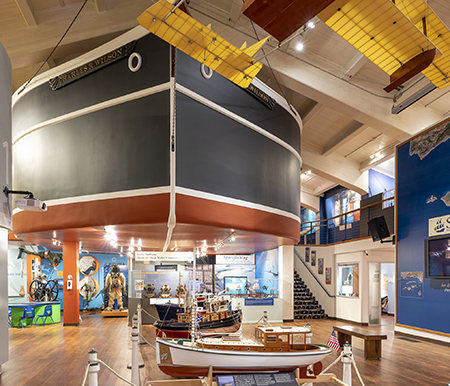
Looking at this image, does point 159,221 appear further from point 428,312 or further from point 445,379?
point 428,312

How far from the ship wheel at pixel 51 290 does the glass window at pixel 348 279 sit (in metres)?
13.4

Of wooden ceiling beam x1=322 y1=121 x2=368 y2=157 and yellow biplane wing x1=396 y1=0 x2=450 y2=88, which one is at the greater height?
wooden ceiling beam x1=322 y1=121 x2=368 y2=157

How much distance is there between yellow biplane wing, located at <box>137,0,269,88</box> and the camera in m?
5.91

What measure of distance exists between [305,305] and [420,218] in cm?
767

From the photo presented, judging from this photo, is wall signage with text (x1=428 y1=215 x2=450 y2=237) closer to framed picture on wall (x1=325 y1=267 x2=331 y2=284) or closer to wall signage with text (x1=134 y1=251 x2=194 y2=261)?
framed picture on wall (x1=325 y1=267 x2=331 y2=284)

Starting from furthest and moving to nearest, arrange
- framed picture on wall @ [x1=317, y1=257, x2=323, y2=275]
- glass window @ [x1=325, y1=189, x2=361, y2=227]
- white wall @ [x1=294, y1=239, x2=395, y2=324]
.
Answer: glass window @ [x1=325, y1=189, x2=361, y2=227] < framed picture on wall @ [x1=317, y1=257, x2=323, y2=275] < white wall @ [x1=294, y1=239, x2=395, y2=324]

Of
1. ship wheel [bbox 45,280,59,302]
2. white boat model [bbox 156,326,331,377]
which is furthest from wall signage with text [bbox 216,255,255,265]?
white boat model [bbox 156,326,331,377]

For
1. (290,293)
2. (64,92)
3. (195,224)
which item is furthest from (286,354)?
(290,293)

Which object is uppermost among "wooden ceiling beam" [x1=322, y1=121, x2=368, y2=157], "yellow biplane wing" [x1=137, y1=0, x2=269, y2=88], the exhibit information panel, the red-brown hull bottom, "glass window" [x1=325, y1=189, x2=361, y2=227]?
"wooden ceiling beam" [x1=322, y1=121, x2=368, y2=157]

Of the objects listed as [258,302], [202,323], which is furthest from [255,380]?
[258,302]

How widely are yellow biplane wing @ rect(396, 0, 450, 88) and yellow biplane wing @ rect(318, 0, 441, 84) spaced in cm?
31

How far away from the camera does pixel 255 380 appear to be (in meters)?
5.02

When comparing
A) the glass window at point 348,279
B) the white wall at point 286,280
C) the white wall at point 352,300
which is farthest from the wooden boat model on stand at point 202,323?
the glass window at point 348,279

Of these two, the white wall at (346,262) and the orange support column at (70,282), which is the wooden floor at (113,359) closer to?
the orange support column at (70,282)
